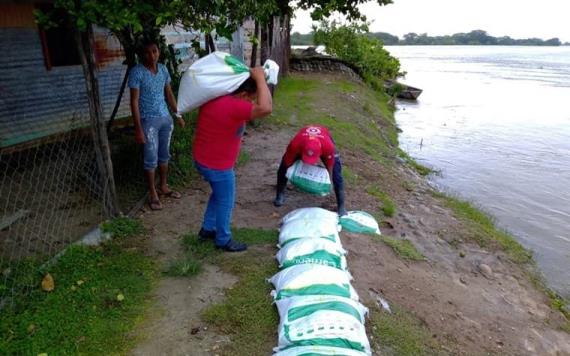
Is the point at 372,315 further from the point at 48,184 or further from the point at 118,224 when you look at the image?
the point at 48,184

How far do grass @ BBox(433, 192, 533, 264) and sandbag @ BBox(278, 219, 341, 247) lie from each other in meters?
2.88

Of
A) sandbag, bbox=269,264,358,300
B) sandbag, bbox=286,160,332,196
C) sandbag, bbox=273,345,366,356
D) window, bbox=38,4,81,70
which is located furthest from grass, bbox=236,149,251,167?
sandbag, bbox=273,345,366,356

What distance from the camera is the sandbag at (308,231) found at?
3.83 meters

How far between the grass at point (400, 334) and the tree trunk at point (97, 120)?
2674 millimetres

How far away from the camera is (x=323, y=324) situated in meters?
2.60

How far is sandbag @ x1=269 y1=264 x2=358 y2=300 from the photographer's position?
2.98 metres

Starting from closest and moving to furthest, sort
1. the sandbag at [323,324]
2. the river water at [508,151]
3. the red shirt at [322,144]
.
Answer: the sandbag at [323,324], the red shirt at [322,144], the river water at [508,151]

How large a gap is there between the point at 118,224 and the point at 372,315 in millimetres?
2525

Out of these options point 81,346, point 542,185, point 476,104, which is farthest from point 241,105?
point 476,104

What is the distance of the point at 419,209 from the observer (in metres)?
6.54

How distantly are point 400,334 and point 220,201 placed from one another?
1.72 metres

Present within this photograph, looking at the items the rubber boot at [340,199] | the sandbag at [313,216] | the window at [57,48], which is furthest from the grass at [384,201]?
the window at [57,48]

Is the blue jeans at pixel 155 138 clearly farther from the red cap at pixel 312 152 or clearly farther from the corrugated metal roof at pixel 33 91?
the corrugated metal roof at pixel 33 91

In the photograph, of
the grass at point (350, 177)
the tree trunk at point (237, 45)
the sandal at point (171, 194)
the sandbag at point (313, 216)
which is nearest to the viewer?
the sandbag at point (313, 216)
